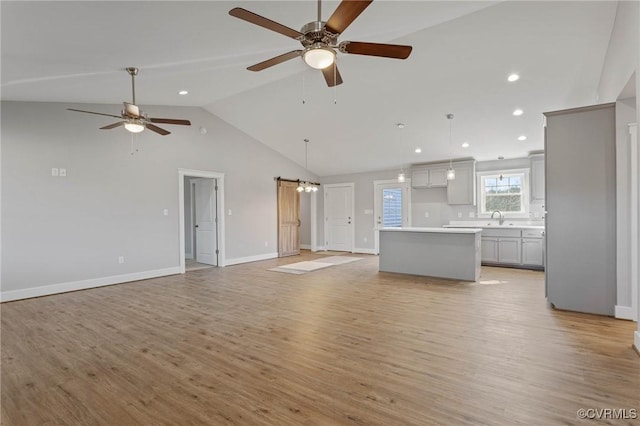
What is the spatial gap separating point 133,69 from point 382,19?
300 centimetres

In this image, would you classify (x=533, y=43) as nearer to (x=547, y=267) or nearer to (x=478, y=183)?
(x=547, y=267)

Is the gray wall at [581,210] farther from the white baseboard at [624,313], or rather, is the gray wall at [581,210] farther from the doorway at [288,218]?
the doorway at [288,218]

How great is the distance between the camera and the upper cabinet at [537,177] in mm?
6812

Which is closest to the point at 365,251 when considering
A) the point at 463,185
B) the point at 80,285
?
the point at 463,185

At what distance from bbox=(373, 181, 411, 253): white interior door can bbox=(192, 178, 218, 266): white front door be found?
14.9ft

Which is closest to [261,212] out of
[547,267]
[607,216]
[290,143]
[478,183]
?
[290,143]

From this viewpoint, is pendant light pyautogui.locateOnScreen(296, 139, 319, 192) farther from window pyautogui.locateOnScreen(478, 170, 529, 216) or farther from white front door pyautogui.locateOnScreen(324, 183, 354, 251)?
window pyautogui.locateOnScreen(478, 170, 529, 216)

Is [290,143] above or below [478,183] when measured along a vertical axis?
above

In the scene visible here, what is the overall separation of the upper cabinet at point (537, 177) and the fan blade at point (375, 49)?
5876 millimetres

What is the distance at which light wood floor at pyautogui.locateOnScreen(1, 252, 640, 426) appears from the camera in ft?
6.52

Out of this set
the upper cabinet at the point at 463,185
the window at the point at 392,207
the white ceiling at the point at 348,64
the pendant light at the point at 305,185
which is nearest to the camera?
the white ceiling at the point at 348,64

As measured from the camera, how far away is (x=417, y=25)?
151 inches

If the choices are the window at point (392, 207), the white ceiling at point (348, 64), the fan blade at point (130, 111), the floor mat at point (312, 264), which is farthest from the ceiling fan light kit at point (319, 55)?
the window at point (392, 207)

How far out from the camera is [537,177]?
6.86m
